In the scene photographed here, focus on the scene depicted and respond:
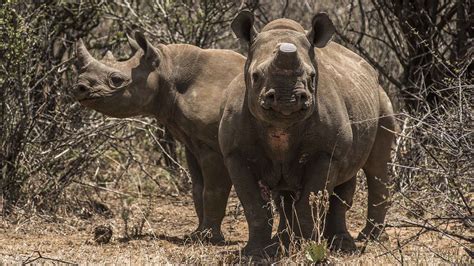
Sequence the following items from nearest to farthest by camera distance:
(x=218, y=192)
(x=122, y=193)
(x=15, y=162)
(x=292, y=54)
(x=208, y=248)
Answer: (x=292, y=54)
(x=208, y=248)
(x=218, y=192)
(x=15, y=162)
(x=122, y=193)

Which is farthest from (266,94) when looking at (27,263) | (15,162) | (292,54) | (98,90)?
(15,162)

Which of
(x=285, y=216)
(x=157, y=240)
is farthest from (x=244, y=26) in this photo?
(x=157, y=240)

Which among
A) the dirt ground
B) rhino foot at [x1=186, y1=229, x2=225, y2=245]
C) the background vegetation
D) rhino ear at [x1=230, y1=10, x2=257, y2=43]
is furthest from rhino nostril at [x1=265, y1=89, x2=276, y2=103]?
the background vegetation

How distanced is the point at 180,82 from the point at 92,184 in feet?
6.95

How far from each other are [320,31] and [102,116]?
4.13 m

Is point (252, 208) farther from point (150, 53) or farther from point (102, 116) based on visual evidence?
point (102, 116)

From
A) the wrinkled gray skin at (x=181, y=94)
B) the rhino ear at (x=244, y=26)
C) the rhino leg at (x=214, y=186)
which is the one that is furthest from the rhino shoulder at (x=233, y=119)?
the rhino leg at (x=214, y=186)

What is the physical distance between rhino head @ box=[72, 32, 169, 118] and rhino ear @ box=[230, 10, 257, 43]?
6.17 feet

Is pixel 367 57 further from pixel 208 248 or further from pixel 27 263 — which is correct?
pixel 27 263

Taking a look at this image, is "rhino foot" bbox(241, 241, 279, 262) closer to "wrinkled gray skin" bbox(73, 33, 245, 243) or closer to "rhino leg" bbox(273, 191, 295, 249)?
"rhino leg" bbox(273, 191, 295, 249)

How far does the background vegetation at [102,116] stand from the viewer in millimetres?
10578

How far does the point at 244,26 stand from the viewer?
27.0ft

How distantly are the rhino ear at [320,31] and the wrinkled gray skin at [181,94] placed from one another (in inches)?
62.4

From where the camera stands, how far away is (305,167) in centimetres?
827
